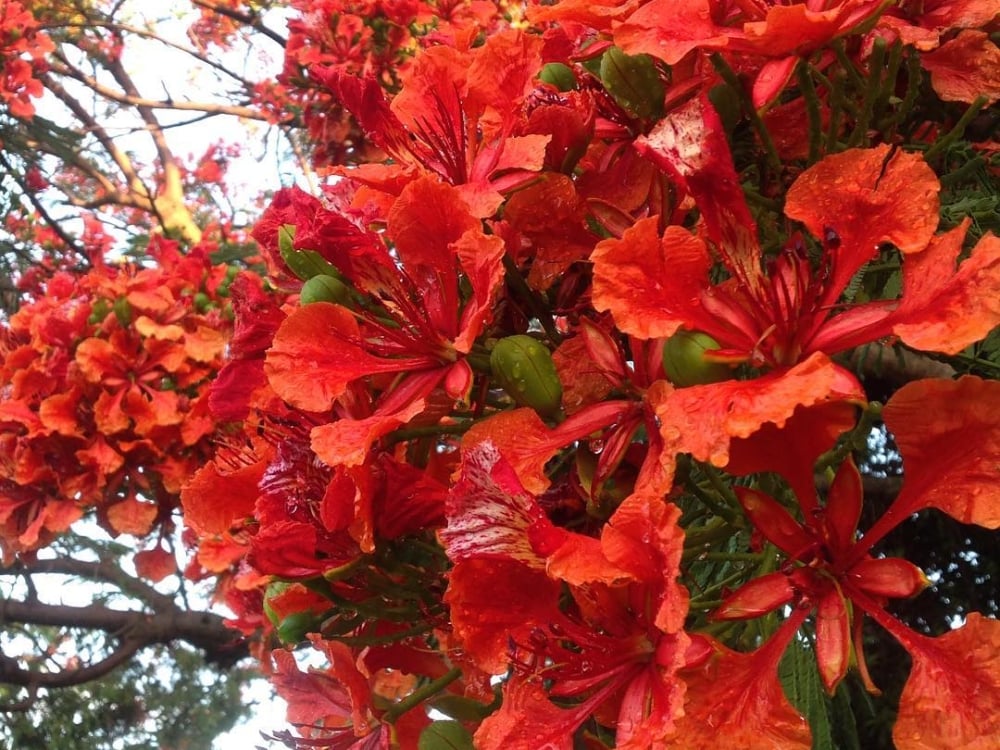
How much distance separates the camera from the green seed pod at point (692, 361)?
0.71 m

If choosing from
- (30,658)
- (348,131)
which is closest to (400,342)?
(348,131)

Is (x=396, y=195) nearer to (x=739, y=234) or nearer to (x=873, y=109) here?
(x=739, y=234)

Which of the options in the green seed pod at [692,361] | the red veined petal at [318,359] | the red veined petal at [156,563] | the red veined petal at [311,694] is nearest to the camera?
the green seed pod at [692,361]

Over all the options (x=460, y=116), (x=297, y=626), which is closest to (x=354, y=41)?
(x=460, y=116)

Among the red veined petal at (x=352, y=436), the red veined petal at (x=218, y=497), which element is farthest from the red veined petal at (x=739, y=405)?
the red veined petal at (x=218, y=497)

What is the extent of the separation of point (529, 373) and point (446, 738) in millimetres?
364

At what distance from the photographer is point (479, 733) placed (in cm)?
75

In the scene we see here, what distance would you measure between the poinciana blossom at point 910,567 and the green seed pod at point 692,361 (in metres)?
0.09

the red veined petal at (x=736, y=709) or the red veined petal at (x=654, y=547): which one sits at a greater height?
the red veined petal at (x=654, y=547)

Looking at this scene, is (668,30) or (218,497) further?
(218,497)

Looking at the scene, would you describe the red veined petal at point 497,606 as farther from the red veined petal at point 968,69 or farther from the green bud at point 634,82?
the red veined petal at point 968,69

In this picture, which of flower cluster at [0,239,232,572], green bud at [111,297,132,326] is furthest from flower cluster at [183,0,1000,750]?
green bud at [111,297,132,326]

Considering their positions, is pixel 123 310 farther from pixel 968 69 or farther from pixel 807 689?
pixel 968 69

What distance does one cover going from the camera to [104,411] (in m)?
2.12
